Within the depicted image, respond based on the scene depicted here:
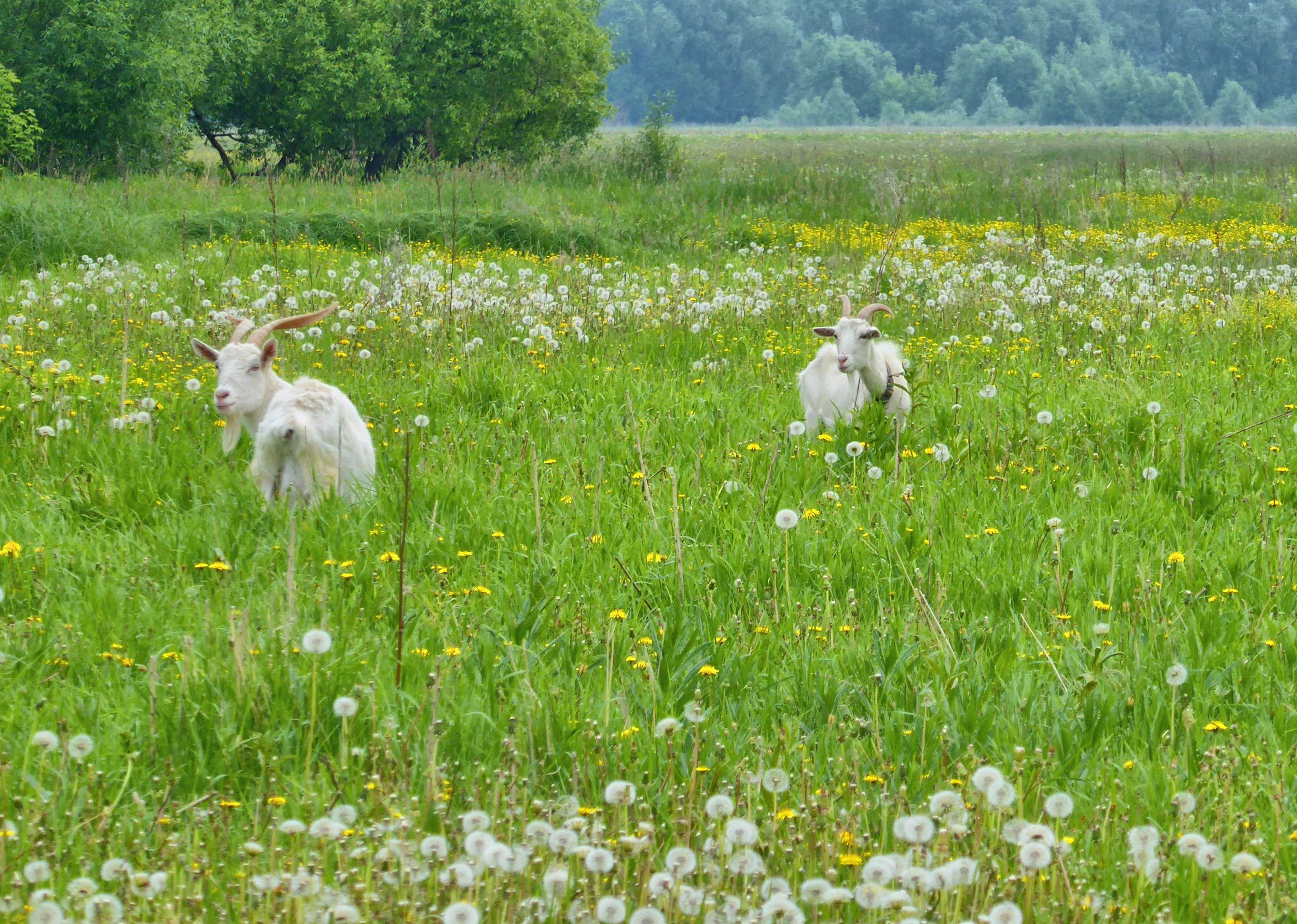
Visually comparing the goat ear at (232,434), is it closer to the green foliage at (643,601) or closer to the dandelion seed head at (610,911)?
the green foliage at (643,601)

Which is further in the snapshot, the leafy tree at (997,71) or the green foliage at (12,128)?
the leafy tree at (997,71)

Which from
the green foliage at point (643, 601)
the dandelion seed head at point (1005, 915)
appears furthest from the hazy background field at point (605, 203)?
the dandelion seed head at point (1005, 915)

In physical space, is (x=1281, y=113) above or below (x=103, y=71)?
above

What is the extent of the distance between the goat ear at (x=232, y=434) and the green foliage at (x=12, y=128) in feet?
50.9

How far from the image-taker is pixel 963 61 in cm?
11025

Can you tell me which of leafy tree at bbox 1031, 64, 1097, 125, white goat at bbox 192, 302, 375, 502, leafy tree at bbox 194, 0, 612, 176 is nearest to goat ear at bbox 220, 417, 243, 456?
white goat at bbox 192, 302, 375, 502

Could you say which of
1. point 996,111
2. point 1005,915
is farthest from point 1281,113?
point 1005,915

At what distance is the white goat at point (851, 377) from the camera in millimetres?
6805

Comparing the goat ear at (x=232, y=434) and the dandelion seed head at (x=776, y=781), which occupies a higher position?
the goat ear at (x=232, y=434)

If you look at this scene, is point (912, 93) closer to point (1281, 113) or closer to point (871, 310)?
point (1281, 113)

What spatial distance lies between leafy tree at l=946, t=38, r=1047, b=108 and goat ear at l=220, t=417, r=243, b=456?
110 meters

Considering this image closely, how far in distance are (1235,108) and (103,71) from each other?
103 meters

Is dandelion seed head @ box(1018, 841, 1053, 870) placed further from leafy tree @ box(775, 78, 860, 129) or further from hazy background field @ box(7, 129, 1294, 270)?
leafy tree @ box(775, 78, 860, 129)

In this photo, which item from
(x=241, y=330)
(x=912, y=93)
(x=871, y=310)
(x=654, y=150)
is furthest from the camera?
(x=912, y=93)
